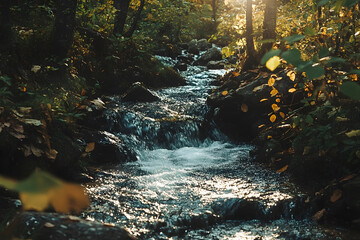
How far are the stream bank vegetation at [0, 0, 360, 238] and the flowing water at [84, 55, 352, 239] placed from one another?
0.44m

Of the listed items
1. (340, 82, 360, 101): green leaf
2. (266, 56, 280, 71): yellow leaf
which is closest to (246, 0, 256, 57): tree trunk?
(266, 56, 280, 71): yellow leaf

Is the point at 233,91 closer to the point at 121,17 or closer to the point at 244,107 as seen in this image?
the point at 244,107

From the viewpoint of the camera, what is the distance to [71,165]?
536cm

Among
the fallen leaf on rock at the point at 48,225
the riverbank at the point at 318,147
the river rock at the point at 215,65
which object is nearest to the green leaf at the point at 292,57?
the fallen leaf on rock at the point at 48,225

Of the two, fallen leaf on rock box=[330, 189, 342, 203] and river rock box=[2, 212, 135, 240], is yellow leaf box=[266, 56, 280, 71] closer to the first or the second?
river rock box=[2, 212, 135, 240]

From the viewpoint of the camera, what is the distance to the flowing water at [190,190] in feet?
12.8

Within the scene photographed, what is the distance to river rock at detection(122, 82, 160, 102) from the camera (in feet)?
32.9

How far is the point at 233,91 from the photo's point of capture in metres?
8.52

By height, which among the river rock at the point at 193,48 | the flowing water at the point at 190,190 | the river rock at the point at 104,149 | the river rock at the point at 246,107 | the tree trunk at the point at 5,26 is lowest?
the flowing water at the point at 190,190

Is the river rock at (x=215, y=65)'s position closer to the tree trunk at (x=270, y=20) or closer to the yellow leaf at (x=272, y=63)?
the tree trunk at (x=270, y=20)

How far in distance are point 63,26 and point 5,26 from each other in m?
1.56

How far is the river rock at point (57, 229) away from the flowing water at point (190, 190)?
1380mm

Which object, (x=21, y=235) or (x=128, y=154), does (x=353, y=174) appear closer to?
(x=21, y=235)

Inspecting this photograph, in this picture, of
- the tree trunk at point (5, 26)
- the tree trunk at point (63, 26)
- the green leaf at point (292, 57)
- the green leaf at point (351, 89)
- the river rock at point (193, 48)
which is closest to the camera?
the green leaf at point (351, 89)
